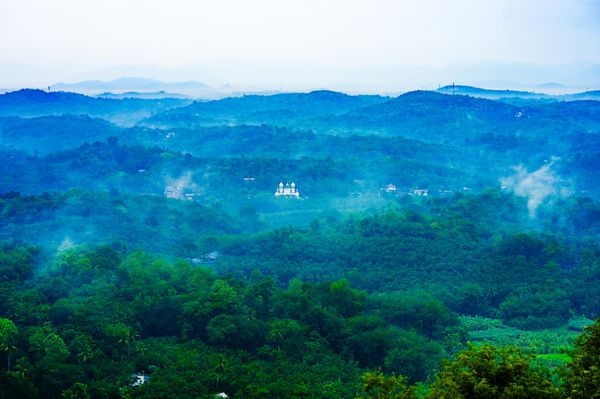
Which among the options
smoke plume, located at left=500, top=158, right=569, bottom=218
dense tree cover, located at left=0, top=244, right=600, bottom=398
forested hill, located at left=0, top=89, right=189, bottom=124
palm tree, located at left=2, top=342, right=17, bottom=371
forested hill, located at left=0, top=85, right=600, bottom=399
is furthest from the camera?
forested hill, located at left=0, top=89, right=189, bottom=124

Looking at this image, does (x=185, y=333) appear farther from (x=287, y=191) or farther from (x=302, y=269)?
(x=287, y=191)

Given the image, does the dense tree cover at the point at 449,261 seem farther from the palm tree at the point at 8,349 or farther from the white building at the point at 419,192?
the white building at the point at 419,192

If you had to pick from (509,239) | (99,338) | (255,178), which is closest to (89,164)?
(255,178)

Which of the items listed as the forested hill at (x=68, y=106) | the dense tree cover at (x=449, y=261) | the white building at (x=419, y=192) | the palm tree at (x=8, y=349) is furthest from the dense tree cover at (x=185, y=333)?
the forested hill at (x=68, y=106)

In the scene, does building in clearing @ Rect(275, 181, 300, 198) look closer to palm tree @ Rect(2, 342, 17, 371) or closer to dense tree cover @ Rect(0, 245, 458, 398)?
dense tree cover @ Rect(0, 245, 458, 398)

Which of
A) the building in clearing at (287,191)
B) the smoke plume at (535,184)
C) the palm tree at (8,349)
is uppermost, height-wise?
the palm tree at (8,349)

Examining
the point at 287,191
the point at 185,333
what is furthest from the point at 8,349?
the point at 287,191

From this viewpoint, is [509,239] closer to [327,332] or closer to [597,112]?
[327,332]

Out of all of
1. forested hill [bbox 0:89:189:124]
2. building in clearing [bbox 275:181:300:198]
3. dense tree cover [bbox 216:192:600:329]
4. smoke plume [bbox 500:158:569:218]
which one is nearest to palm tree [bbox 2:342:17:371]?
dense tree cover [bbox 216:192:600:329]

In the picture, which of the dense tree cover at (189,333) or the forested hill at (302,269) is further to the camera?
the forested hill at (302,269)
